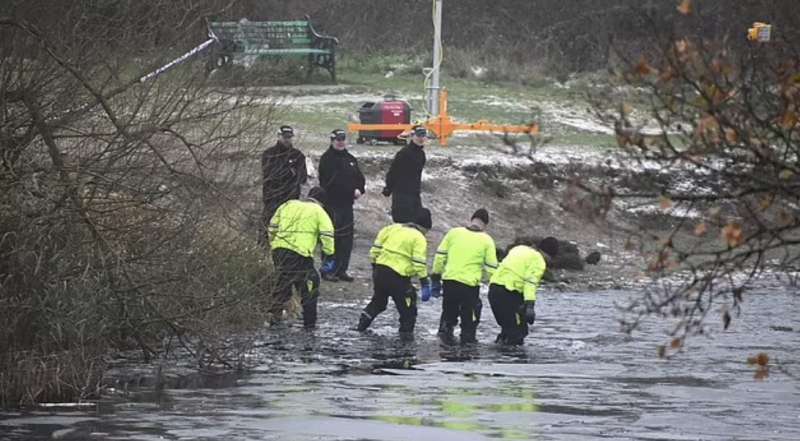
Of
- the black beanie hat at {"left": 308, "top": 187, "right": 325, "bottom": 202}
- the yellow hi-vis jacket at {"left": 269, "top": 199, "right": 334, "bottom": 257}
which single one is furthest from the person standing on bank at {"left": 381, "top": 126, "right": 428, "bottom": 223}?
the yellow hi-vis jacket at {"left": 269, "top": 199, "right": 334, "bottom": 257}

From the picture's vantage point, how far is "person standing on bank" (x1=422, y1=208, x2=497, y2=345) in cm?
1956

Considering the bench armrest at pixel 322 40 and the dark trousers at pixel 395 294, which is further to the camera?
the bench armrest at pixel 322 40

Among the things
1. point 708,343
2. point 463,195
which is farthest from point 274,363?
point 463,195

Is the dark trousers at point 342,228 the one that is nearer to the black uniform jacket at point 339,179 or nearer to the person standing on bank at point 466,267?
the black uniform jacket at point 339,179

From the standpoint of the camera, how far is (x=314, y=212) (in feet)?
66.6

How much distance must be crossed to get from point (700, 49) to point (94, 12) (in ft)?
34.6

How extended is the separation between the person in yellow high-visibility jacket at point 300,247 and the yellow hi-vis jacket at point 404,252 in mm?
885

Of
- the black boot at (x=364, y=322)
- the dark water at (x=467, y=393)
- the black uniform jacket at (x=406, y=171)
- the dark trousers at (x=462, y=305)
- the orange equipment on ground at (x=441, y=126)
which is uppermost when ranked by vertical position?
the orange equipment on ground at (x=441, y=126)

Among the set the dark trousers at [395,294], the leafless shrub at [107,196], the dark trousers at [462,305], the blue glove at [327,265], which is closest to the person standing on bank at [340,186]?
the blue glove at [327,265]

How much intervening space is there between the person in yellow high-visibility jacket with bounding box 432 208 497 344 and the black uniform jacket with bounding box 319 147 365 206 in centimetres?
416

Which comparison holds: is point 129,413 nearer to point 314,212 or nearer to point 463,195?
point 314,212

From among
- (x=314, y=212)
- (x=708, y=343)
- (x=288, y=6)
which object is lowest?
(x=708, y=343)

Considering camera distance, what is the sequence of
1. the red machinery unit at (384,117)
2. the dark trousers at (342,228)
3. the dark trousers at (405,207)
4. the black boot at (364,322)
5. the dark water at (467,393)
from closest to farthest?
the dark water at (467,393) < the black boot at (364,322) < the dark trousers at (342,228) < the dark trousers at (405,207) < the red machinery unit at (384,117)

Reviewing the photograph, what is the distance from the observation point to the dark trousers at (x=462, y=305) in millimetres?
19641
